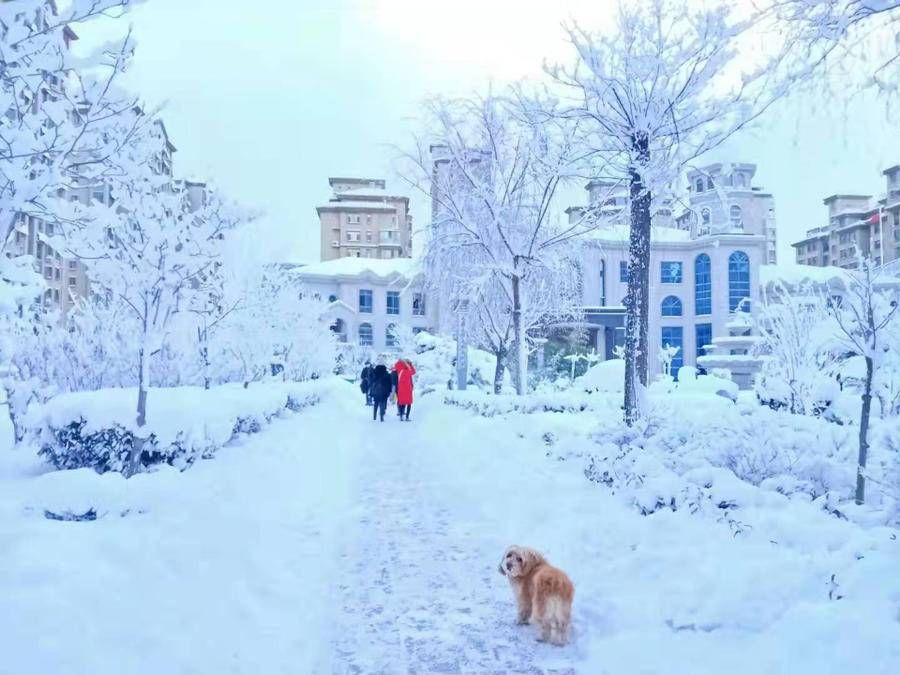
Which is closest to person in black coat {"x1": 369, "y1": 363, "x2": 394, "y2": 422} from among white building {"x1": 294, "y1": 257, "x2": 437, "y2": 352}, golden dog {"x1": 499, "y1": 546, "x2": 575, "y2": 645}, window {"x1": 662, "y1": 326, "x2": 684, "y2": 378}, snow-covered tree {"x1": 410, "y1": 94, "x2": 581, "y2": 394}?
snow-covered tree {"x1": 410, "y1": 94, "x2": 581, "y2": 394}

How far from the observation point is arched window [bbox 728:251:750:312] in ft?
169

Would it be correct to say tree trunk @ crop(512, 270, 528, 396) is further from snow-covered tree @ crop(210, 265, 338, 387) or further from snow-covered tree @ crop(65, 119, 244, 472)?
snow-covered tree @ crop(65, 119, 244, 472)

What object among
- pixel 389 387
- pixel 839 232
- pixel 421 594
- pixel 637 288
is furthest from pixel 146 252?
pixel 839 232

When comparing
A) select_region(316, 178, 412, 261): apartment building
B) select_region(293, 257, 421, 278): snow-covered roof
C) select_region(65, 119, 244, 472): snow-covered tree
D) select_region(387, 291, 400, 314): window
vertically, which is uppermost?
select_region(316, 178, 412, 261): apartment building

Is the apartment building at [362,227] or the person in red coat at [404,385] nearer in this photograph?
the person in red coat at [404,385]

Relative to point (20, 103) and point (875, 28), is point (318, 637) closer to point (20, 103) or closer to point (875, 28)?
point (20, 103)

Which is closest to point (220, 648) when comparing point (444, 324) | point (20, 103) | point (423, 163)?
point (20, 103)

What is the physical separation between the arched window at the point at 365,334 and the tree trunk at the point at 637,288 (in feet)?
176

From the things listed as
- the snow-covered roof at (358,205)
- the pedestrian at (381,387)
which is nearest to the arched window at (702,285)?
the pedestrian at (381,387)

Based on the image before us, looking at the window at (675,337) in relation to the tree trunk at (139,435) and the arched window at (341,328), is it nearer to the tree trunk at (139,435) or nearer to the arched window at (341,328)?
the arched window at (341,328)

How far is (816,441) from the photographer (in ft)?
28.3

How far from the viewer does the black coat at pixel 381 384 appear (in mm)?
20594

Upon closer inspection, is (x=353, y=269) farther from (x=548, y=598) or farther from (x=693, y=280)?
(x=548, y=598)

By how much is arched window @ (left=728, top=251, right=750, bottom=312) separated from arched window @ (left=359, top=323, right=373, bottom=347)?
3050 centimetres
